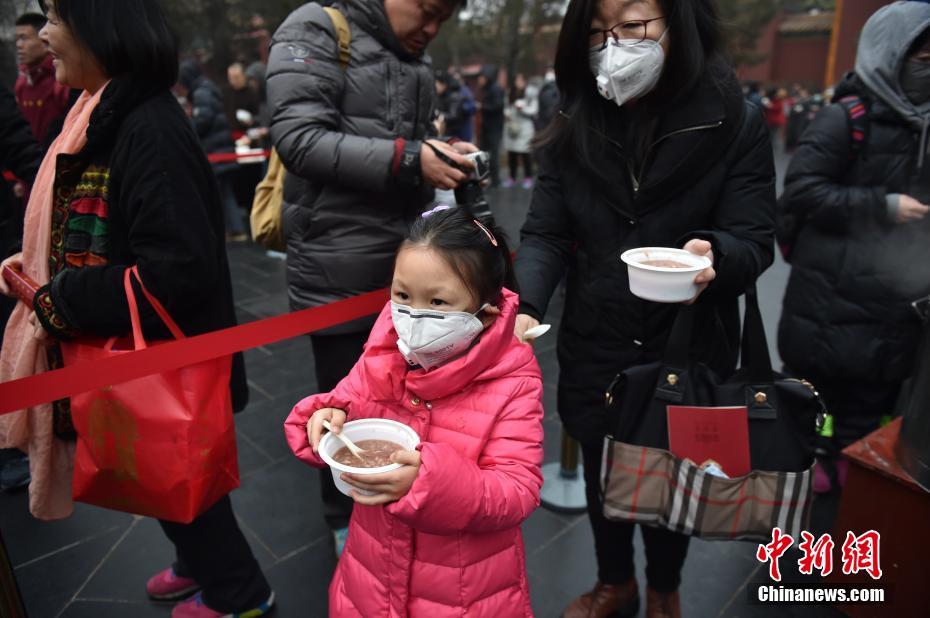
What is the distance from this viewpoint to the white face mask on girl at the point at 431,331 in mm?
1339

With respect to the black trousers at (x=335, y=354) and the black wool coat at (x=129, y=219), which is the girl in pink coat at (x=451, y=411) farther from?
the black trousers at (x=335, y=354)

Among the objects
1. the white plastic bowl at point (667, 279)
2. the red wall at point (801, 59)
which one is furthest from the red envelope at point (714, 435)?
the red wall at point (801, 59)

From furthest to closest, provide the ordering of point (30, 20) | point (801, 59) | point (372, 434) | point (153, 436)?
point (801, 59) < point (30, 20) < point (153, 436) < point (372, 434)

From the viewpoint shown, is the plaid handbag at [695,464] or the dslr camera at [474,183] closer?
the plaid handbag at [695,464]

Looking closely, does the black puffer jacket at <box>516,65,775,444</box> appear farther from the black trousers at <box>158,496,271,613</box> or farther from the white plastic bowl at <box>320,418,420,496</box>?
the black trousers at <box>158,496,271,613</box>

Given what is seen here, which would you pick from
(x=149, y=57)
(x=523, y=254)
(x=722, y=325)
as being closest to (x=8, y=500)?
(x=149, y=57)

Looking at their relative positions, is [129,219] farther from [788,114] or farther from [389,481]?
[788,114]

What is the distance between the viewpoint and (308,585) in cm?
251

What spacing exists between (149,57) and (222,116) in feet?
21.0

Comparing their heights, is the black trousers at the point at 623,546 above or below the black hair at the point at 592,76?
below

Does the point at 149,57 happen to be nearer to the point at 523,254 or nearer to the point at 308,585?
the point at 523,254

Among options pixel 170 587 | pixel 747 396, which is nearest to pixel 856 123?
pixel 747 396

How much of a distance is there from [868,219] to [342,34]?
2121 mm

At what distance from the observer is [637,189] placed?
70.2 inches
